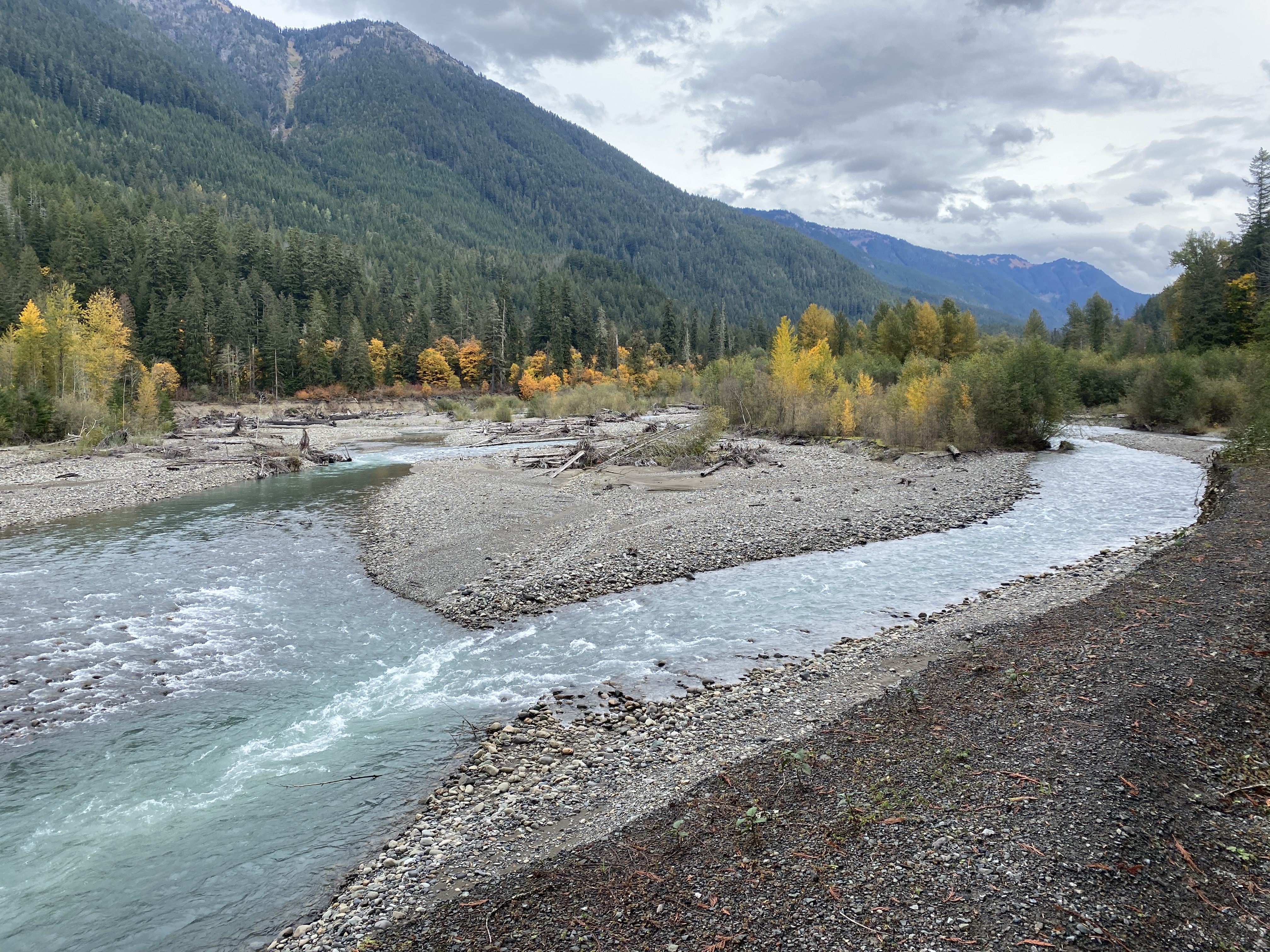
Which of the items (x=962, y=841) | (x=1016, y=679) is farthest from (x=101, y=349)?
(x=962, y=841)

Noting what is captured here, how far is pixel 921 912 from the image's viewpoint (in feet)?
15.4

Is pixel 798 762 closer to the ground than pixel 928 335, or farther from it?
closer to the ground

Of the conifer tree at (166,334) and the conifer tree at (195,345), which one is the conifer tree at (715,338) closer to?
the conifer tree at (195,345)

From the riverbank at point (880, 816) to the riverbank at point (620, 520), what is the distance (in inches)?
245

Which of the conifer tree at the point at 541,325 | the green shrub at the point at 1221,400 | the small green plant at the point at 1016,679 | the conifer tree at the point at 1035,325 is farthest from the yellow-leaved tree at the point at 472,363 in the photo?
the small green plant at the point at 1016,679

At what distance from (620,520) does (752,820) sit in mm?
15990

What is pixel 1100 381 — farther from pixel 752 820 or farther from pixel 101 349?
pixel 101 349

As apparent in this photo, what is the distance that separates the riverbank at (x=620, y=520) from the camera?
51.9 feet

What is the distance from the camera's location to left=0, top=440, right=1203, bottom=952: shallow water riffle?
6633 mm

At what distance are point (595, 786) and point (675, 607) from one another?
688 centimetres

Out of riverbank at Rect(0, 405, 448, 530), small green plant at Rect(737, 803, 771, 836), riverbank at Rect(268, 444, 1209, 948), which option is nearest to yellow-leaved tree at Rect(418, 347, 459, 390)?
riverbank at Rect(0, 405, 448, 530)

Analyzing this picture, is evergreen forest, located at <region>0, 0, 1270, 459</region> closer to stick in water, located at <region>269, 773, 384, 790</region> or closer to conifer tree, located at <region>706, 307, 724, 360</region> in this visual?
conifer tree, located at <region>706, 307, 724, 360</region>

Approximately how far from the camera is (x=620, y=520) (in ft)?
72.0

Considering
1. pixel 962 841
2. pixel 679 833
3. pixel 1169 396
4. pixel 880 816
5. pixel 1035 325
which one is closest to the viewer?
pixel 962 841
